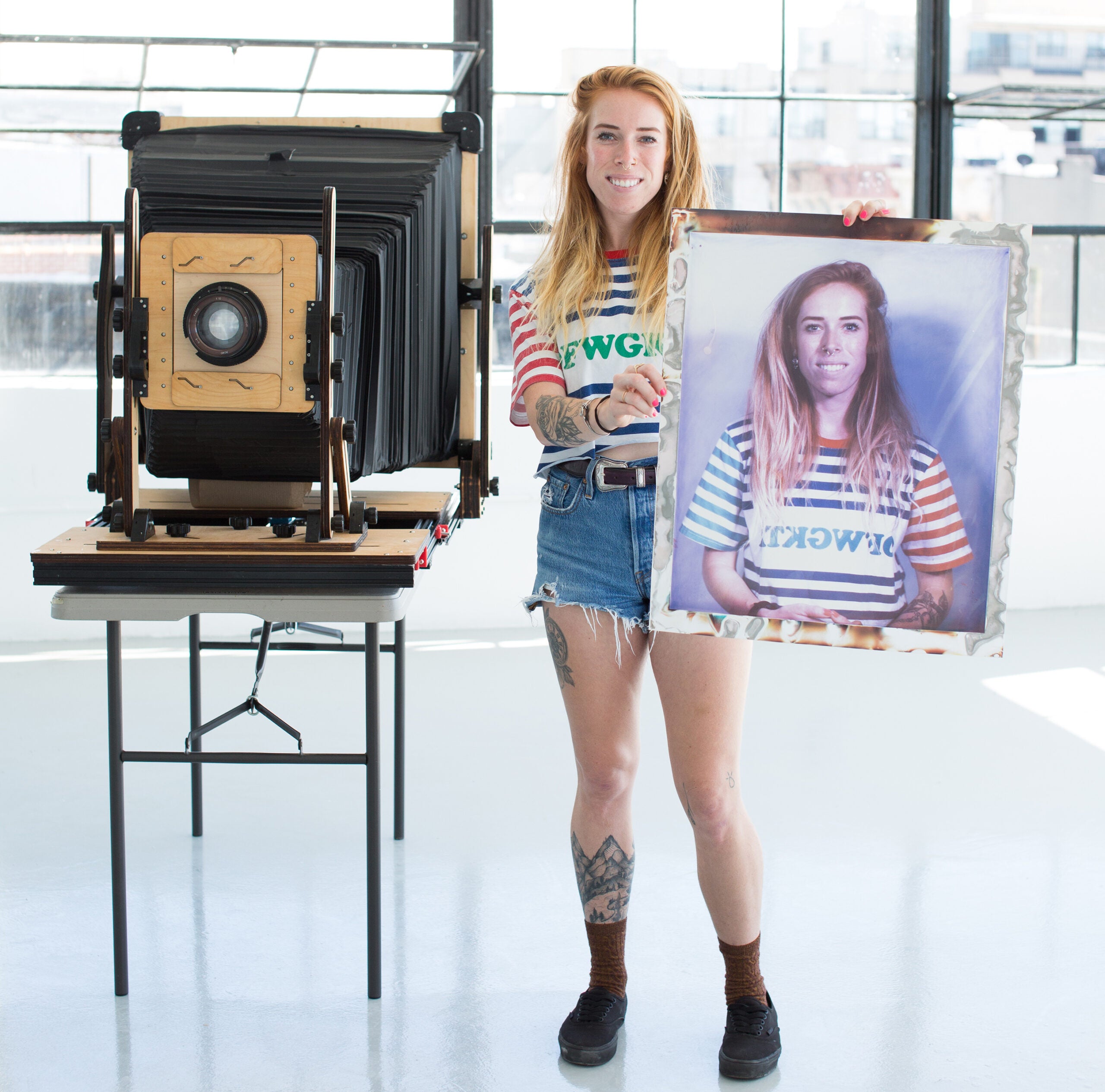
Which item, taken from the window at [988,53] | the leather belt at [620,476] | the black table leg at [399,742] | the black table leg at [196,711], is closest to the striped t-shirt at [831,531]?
the leather belt at [620,476]

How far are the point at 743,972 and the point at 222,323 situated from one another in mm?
1163

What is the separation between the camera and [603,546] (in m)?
1.62

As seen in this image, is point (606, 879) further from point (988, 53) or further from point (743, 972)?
point (988, 53)

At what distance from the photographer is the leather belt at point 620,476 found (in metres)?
1.60

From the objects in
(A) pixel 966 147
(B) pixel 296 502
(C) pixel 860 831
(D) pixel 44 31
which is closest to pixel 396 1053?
(B) pixel 296 502

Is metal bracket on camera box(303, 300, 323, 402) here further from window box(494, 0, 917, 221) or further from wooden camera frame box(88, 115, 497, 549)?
window box(494, 0, 917, 221)

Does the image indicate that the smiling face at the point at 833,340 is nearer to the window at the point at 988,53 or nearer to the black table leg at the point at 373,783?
the black table leg at the point at 373,783

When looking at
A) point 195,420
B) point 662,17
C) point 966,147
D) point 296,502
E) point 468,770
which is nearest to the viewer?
point 195,420

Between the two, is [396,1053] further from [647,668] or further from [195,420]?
[647,668]

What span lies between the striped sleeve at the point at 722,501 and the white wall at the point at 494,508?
9.61ft

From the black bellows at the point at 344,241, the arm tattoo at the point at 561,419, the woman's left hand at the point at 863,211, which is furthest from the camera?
the black bellows at the point at 344,241

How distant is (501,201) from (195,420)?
3110mm

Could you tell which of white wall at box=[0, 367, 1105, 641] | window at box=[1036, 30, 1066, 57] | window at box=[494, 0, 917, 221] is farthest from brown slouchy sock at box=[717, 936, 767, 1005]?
window at box=[1036, 30, 1066, 57]

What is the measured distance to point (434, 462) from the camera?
233cm
